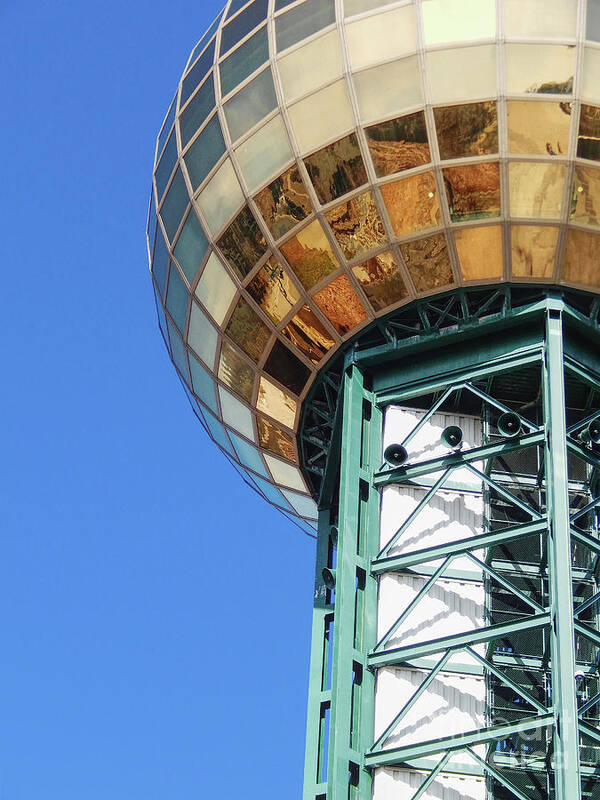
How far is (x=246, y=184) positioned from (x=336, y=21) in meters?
3.02

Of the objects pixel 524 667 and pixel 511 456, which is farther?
pixel 511 456

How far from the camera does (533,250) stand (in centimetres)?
2388

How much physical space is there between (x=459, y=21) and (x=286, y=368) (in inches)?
254

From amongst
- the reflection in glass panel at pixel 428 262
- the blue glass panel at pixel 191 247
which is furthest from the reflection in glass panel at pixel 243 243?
the reflection in glass panel at pixel 428 262

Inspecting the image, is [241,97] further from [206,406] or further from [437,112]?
[206,406]

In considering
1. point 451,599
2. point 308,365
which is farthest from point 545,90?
point 451,599

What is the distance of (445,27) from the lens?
78.2 feet

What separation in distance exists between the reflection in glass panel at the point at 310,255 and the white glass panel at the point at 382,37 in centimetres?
274

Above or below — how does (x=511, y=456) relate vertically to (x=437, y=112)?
below

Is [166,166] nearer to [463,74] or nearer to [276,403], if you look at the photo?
[276,403]

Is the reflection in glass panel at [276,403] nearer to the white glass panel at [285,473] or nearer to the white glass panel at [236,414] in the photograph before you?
the white glass panel at [236,414]

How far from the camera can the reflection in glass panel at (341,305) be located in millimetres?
24688

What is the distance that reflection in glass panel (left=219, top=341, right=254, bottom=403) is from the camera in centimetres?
2648

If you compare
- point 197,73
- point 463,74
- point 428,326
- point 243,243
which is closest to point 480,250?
point 428,326
